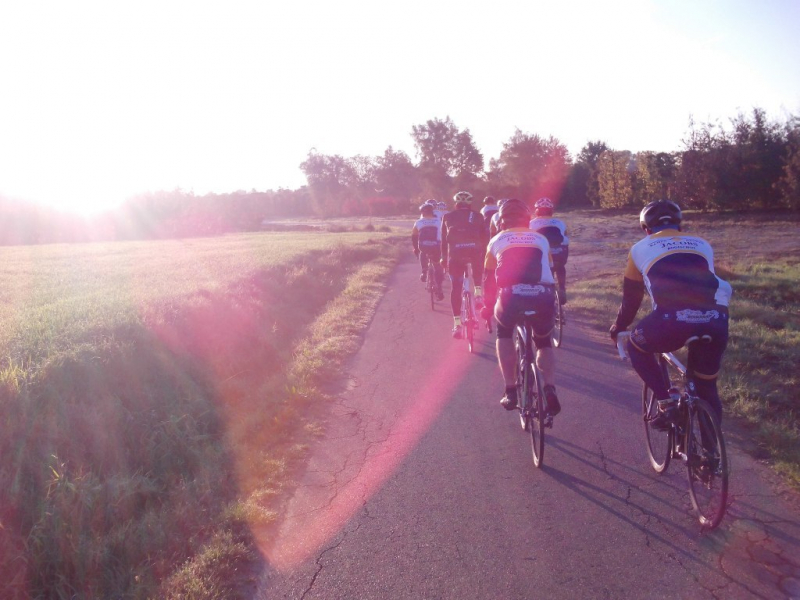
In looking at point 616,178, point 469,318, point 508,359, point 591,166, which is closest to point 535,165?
point 591,166

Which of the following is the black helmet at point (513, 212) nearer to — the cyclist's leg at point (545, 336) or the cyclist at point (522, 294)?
the cyclist at point (522, 294)

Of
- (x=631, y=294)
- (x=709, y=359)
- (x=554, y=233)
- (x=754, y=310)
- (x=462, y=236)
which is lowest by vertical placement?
(x=754, y=310)

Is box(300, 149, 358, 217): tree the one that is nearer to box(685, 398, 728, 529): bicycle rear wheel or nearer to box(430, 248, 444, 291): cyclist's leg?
box(430, 248, 444, 291): cyclist's leg

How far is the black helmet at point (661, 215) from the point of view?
3.96 m

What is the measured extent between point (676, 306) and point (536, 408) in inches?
58.0

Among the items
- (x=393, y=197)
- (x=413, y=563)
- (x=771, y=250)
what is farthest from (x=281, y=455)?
(x=393, y=197)

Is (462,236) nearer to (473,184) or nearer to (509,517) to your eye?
(509,517)

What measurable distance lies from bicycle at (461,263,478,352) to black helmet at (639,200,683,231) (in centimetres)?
454

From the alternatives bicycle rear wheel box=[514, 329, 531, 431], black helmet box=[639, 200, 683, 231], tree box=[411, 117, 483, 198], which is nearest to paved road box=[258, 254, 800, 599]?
bicycle rear wheel box=[514, 329, 531, 431]

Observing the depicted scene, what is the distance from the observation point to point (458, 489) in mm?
4332

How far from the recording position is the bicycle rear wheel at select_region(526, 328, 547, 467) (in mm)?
4484

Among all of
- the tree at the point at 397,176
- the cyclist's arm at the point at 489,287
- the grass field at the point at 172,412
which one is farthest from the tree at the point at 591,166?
the cyclist's arm at the point at 489,287

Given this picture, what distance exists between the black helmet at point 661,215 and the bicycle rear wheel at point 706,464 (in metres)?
1.19

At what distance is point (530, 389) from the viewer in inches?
190
